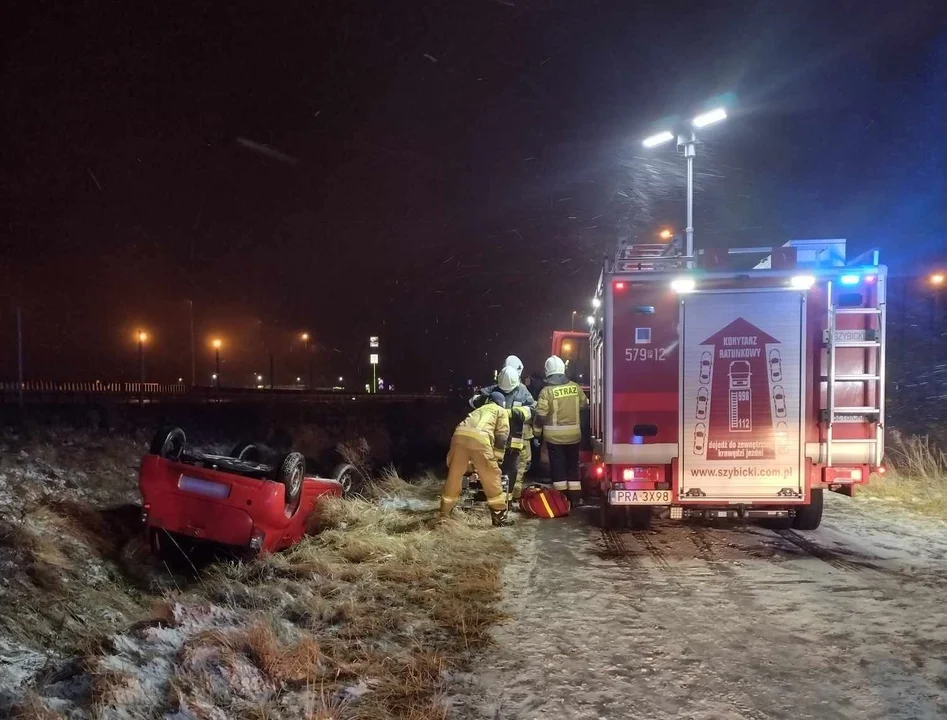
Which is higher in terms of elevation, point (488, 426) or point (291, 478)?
point (488, 426)

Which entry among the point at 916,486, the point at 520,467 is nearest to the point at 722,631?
the point at 520,467

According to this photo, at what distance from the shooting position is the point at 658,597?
492 cm

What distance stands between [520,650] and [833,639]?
1.90 m

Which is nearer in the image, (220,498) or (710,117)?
(220,498)

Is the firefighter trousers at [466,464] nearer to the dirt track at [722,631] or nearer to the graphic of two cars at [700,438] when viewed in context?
the dirt track at [722,631]

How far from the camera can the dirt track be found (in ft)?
11.0

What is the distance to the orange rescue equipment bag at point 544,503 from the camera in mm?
7914

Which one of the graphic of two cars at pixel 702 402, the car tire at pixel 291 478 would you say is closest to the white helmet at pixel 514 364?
the graphic of two cars at pixel 702 402

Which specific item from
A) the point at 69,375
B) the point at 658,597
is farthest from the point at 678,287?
the point at 69,375

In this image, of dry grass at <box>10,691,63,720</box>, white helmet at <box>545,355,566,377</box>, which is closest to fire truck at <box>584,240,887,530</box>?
white helmet at <box>545,355,566,377</box>

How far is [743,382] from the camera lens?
6434 millimetres

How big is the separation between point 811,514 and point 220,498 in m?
5.75

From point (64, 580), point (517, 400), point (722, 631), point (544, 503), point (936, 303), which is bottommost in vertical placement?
point (64, 580)

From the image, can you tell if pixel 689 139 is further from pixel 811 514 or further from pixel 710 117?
pixel 811 514
